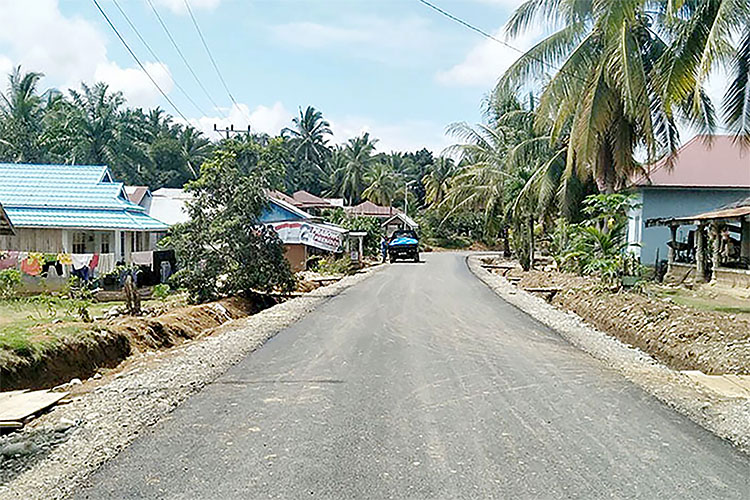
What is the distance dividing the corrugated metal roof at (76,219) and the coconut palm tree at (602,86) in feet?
46.3

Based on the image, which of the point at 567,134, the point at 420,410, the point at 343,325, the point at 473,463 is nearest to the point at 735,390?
the point at 420,410

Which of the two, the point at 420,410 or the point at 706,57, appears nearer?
the point at 420,410

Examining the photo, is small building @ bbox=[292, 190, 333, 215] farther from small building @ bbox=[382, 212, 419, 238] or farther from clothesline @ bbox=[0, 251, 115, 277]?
clothesline @ bbox=[0, 251, 115, 277]

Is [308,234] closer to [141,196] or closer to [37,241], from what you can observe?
[141,196]

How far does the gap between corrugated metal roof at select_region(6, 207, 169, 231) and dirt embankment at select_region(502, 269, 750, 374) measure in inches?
615

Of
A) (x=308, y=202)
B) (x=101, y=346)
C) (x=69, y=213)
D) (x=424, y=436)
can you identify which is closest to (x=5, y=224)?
(x=101, y=346)

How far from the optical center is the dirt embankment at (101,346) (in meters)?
9.77

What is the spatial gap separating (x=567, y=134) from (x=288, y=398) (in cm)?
2624

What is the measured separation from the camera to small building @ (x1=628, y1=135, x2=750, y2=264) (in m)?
31.7

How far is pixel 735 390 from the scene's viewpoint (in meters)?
9.23

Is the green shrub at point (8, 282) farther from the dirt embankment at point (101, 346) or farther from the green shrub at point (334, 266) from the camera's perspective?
the green shrub at point (334, 266)

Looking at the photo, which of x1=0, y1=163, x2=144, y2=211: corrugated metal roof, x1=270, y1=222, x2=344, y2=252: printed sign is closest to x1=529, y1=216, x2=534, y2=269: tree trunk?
x1=270, y1=222, x2=344, y2=252: printed sign

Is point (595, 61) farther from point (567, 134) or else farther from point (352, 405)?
point (352, 405)

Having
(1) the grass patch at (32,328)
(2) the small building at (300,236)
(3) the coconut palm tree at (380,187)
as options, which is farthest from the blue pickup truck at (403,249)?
(3) the coconut palm tree at (380,187)
